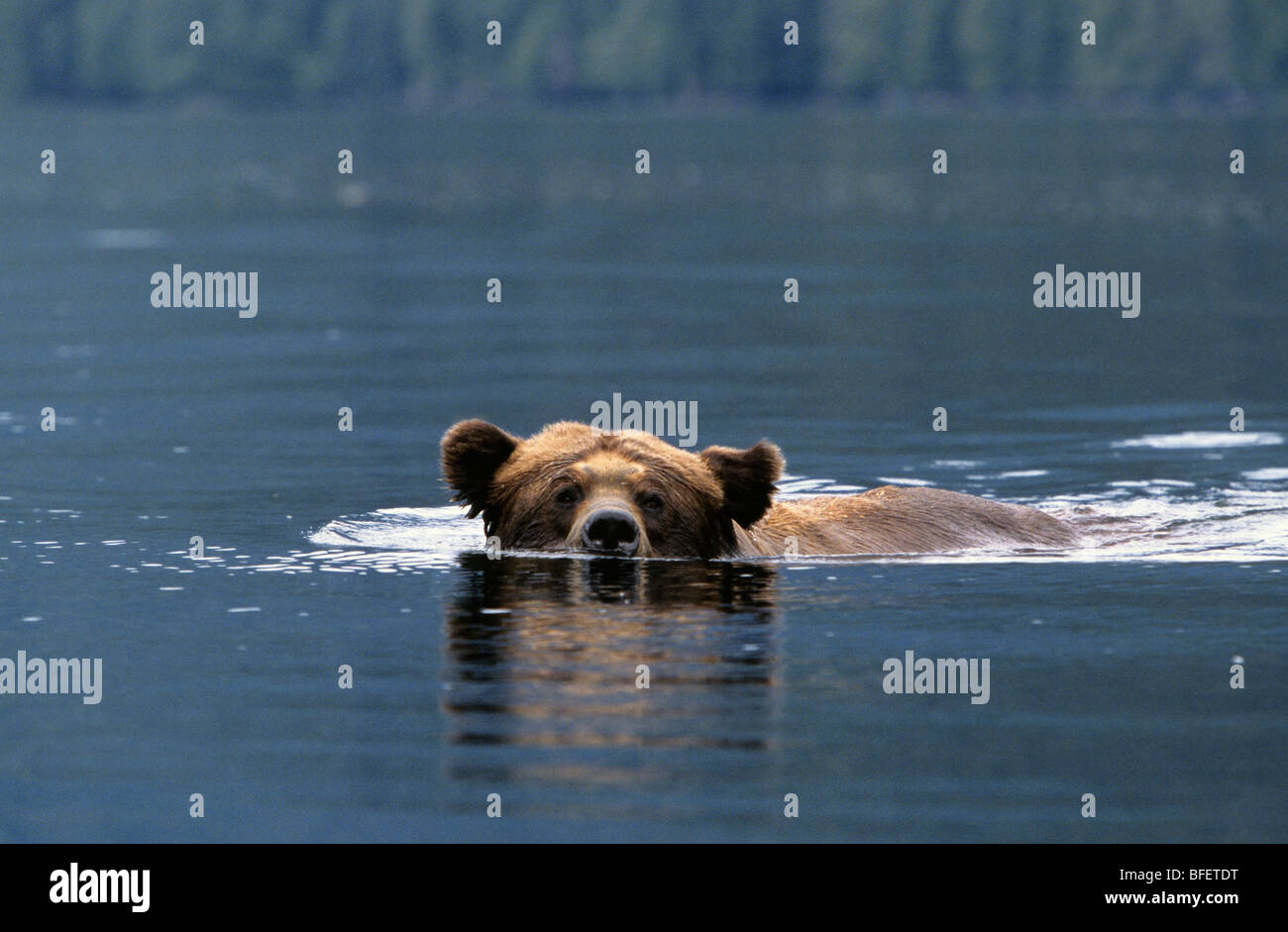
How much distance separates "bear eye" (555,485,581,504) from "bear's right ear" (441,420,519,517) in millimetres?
616

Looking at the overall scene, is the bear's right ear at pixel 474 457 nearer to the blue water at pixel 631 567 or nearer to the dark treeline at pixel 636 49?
the blue water at pixel 631 567

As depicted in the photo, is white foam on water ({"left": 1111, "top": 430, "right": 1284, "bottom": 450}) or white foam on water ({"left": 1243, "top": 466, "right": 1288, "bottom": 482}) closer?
white foam on water ({"left": 1243, "top": 466, "right": 1288, "bottom": 482})

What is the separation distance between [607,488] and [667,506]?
416 millimetres

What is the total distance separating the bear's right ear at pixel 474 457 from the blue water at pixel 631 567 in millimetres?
445

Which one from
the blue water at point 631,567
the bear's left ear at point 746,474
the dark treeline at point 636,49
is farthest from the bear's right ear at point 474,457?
the dark treeline at point 636,49

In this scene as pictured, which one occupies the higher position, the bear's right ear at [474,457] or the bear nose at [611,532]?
the bear's right ear at [474,457]

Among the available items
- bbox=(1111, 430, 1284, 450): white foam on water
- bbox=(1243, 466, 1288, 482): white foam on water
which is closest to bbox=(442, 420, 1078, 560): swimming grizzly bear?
bbox=(1243, 466, 1288, 482): white foam on water

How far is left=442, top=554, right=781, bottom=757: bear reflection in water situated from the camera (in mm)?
10422

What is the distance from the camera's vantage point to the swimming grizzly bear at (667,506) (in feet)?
45.4

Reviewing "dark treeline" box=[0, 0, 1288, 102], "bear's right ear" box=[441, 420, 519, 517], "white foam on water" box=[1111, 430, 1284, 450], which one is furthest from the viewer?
"dark treeline" box=[0, 0, 1288, 102]

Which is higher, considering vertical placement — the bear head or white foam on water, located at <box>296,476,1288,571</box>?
the bear head

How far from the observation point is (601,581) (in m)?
13.7

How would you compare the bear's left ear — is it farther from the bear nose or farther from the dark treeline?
the dark treeline
